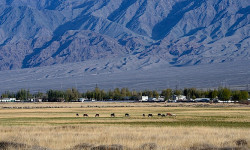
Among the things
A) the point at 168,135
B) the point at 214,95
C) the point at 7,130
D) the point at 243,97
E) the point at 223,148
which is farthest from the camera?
the point at 214,95

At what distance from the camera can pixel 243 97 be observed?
15600 cm

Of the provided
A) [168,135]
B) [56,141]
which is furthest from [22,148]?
[168,135]

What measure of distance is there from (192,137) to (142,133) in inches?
162

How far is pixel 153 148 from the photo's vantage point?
86.7 ft

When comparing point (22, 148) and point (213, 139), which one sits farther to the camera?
point (213, 139)

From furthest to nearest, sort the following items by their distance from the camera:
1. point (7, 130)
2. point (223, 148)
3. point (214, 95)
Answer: point (214, 95) < point (7, 130) < point (223, 148)

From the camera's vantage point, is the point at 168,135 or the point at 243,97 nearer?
the point at 168,135

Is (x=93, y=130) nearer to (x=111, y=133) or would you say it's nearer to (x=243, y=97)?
(x=111, y=133)

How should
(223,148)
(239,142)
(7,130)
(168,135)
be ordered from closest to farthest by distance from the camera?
(223,148), (239,142), (168,135), (7,130)

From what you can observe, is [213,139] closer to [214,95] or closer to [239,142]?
[239,142]

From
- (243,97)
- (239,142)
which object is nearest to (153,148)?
(239,142)

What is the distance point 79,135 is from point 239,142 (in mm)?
10493

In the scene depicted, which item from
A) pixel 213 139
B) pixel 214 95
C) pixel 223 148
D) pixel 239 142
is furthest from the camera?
pixel 214 95

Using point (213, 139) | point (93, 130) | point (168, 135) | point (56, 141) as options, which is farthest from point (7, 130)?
point (213, 139)
